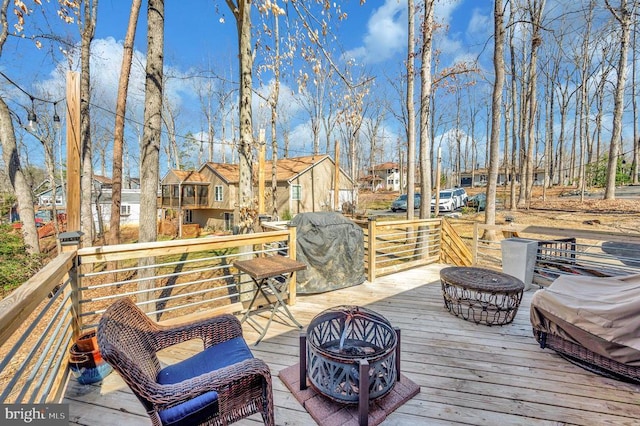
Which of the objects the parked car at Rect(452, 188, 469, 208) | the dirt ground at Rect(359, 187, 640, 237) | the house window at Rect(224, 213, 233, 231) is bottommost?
the house window at Rect(224, 213, 233, 231)

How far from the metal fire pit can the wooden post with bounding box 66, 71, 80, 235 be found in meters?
2.35

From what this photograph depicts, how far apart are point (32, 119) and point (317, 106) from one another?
17.4 m

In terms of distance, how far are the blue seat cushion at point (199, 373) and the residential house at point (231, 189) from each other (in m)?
15.5

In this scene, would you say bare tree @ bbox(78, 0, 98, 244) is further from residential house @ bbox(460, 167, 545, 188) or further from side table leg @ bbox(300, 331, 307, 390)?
residential house @ bbox(460, 167, 545, 188)

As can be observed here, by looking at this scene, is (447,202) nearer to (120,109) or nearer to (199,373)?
(120,109)

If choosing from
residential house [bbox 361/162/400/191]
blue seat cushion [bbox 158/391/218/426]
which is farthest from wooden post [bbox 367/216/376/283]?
residential house [bbox 361/162/400/191]

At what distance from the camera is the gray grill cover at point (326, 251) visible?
162 inches

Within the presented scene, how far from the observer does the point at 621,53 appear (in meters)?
12.3

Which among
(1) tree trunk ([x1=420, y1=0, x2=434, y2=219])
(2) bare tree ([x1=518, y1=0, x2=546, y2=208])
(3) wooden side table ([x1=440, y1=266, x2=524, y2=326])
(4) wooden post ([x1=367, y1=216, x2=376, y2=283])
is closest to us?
(3) wooden side table ([x1=440, y1=266, x2=524, y2=326])

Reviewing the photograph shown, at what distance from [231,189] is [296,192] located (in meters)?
4.11

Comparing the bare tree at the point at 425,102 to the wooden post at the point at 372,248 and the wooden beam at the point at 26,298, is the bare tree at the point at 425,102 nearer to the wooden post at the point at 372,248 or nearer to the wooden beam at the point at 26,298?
the wooden post at the point at 372,248

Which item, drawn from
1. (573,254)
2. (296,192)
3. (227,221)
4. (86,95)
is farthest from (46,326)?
(227,221)

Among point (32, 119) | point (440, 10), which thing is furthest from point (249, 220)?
point (440, 10)

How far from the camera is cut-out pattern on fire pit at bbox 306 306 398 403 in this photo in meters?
1.70
